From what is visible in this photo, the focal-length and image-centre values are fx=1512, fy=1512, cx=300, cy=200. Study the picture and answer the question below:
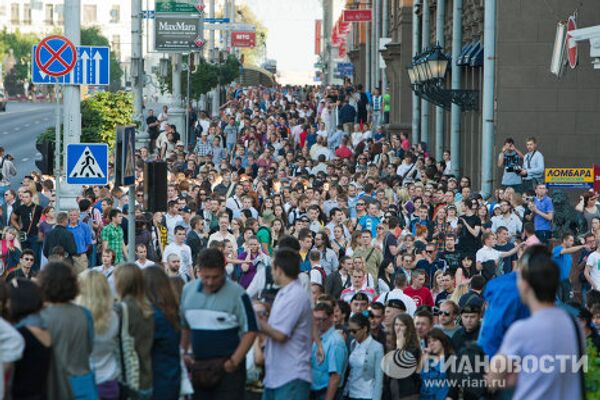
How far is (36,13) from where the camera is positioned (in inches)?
6791

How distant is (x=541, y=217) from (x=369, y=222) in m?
2.56

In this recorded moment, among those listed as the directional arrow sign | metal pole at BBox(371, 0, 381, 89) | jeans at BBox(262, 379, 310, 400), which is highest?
metal pole at BBox(371, 0, 381, 89)

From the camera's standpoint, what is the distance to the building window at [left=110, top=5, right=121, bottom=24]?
170125 mm

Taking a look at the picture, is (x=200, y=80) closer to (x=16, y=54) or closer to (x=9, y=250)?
(x=9, y=250)

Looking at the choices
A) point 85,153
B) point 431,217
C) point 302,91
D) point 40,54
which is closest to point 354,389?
point 85,153

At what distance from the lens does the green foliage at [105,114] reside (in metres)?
31.4

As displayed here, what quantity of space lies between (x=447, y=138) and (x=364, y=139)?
2686 millimetres

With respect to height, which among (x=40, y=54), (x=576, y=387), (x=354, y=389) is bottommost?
(x=354, y=389)

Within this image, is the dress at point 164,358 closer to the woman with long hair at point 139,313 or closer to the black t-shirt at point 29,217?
the woman with long hair at point 139,313

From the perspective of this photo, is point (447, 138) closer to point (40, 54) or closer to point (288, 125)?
point (288, 125)

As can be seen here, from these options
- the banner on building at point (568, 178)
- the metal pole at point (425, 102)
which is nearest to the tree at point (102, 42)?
the metal pole at point (425, 102)

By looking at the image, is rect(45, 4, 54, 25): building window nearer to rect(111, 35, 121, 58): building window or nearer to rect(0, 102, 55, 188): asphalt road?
rect(111, 35, 121, 58): building window

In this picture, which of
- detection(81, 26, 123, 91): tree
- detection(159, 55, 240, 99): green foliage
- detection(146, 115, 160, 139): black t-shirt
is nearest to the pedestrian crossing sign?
detection(146, 115, 160, 139): black t-shirt

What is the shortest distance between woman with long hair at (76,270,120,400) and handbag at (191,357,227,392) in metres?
0.56
